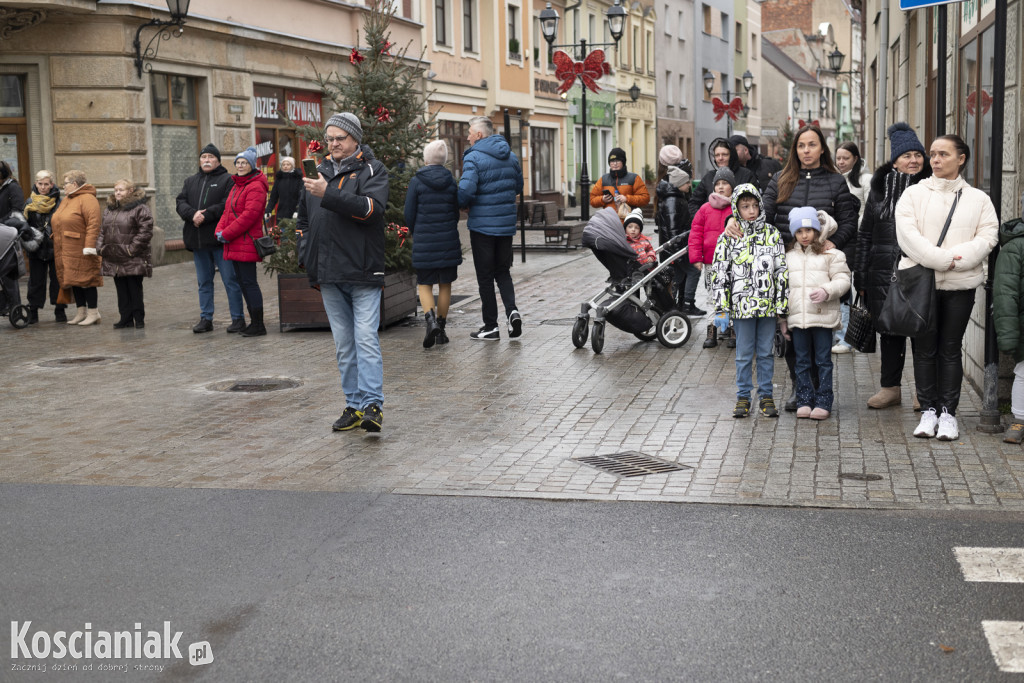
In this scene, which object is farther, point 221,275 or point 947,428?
point 221,275

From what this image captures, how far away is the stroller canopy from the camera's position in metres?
11.8

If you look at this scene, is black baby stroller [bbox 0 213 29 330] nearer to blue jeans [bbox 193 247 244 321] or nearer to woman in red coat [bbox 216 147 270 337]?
blue jeans [bbox 193 247 244 321]

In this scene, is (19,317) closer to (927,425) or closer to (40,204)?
(40,204)

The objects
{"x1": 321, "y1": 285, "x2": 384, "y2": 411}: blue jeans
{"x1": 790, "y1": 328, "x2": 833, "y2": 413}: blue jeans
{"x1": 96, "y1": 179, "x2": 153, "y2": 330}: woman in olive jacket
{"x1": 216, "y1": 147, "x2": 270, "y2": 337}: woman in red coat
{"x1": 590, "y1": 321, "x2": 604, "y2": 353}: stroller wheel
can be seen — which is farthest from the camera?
{"x1": 96, "y1": 179, "x2": 153, "y2": 330}: woman in olive jacket

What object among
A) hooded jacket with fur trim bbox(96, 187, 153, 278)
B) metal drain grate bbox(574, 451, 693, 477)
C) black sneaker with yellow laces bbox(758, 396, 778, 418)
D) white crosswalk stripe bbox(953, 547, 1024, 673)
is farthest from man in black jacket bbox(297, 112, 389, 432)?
hooded jacket with fur trim bbox(96, 187, 153, 278)

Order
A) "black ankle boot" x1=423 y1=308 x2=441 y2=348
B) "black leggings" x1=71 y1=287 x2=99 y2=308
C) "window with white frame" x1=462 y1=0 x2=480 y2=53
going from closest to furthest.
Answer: "black ankle boot" x1=423 y1=308 x2=441 y2=348, "black leggings" x1=71 y1=287 x2=99 y2=308, "window with white frame" x1=462 y1=0 x2=480 y2=53

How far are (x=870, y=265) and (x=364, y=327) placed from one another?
11.3 feet

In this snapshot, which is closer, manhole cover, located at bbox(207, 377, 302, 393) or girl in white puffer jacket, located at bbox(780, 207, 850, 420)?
girl in white puffer jacket, located at bbox(780, 207, 850, 420)

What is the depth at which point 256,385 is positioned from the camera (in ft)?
33.5

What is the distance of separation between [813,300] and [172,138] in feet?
52.0

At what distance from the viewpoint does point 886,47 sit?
1994cm

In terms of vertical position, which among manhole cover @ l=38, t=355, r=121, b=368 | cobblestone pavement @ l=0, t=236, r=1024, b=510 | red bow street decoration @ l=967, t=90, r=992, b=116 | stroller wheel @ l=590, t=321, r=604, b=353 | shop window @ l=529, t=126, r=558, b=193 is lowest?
cobblestone pavement @ l=0, t=236, r=1024, b=510

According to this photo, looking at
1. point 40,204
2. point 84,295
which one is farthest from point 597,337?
point 40,204

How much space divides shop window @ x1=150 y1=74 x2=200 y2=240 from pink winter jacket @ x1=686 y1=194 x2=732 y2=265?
1208 centimetres
